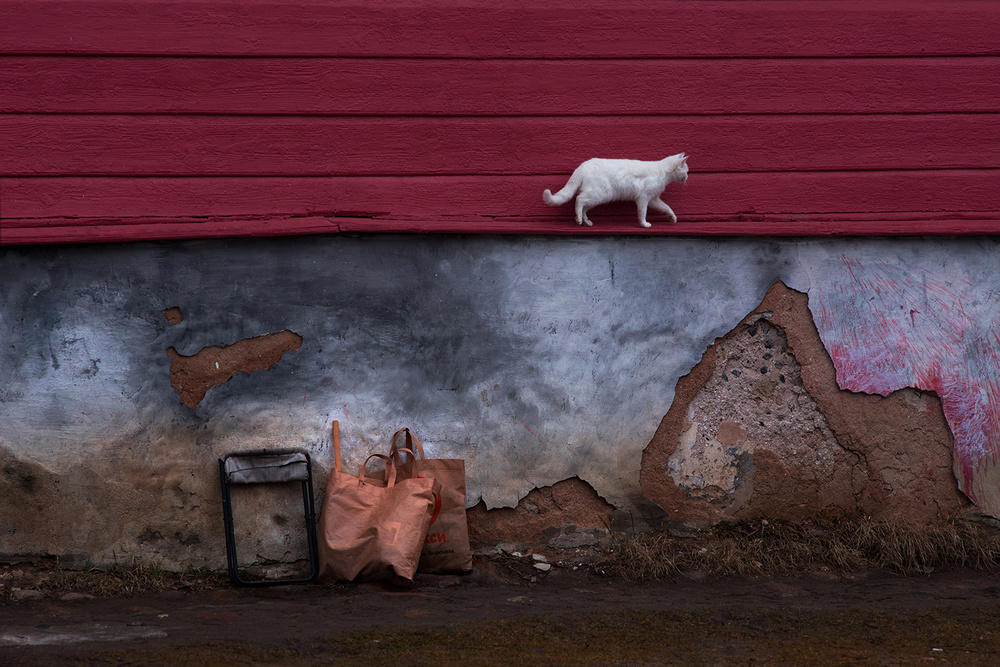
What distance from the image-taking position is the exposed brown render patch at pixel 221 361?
3942mm

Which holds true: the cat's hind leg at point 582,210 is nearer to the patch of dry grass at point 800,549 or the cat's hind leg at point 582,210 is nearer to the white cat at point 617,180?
the white cat at point 617,180

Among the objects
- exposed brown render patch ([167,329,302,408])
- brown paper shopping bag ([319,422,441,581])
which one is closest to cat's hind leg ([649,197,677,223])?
brown paper shopping bag ([319,422,441,581])

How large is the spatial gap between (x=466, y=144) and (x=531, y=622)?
2199 millimetres

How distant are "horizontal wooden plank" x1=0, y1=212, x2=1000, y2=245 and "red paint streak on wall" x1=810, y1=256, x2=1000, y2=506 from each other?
0.68 feet

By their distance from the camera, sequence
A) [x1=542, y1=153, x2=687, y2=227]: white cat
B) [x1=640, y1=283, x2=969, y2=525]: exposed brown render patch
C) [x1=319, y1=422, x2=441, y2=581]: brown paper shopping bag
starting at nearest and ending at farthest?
[x1=319, y1=422, x2=441, y2=581]: brown paper shopping bag, [x1=542, y1=153, x2=687, y2=227]: white cat, [x1=640, y1=283, x2=969, y2=525]: exposed brown render patch

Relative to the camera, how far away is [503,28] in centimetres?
418

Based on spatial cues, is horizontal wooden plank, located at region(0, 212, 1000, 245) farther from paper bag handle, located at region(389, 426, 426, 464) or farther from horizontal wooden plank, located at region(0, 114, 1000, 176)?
paper bag handle, located at region(389, 426, 426, 464)

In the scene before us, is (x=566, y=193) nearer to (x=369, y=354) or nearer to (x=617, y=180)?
(x=617, y=180)

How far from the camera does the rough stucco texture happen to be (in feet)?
12.7

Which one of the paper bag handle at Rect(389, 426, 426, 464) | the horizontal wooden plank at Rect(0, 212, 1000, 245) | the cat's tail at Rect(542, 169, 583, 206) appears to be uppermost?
the cat's tail at Rect(542, 169, 583, 206)

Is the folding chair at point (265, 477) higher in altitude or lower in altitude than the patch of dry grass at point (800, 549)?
higher

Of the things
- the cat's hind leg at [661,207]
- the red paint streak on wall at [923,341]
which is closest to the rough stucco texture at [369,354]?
the red paint streak on wall at [923,341]

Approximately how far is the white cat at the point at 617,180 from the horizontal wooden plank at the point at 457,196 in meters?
0.13

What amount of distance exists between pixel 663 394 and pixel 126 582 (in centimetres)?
261
